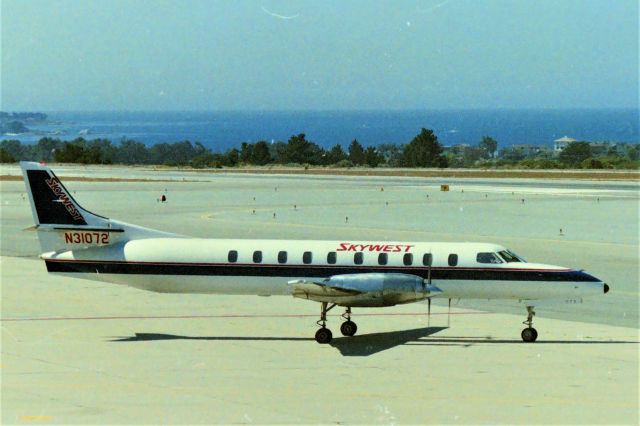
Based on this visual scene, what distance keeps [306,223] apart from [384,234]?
813 centimetres

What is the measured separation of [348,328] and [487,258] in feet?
12.7

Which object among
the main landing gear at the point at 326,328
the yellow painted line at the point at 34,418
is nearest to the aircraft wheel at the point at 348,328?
the main landing gear at the point at 326,328

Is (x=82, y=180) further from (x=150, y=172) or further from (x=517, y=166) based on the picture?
(x=517, y=166)

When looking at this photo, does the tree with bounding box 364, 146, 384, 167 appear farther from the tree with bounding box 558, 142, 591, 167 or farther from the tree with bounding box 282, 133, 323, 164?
the tree with bounding box 558, 142, 591, 167

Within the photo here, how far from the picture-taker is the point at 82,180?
114 metres

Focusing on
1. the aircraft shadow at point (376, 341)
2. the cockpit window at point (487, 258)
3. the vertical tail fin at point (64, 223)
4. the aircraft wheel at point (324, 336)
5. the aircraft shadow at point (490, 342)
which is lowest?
the aircraft shadow at point (490, 342)

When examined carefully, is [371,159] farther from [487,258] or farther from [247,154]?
[487,258]

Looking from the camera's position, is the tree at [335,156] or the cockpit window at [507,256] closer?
the cockpit window at [507,256]

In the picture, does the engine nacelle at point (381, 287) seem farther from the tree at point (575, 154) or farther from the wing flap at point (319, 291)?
the tree at point (575, 154)

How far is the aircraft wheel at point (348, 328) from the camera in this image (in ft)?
92.5

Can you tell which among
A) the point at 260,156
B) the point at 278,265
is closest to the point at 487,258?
the point at 278,265

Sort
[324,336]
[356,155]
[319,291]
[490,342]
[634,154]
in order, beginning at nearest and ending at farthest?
1. [319,291]
2. [324,336]
3. [490,342]
4. [356,155]
5. [634,154]

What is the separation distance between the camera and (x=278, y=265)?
92.2 ft

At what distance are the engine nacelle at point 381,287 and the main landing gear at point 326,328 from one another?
29.5 inches
